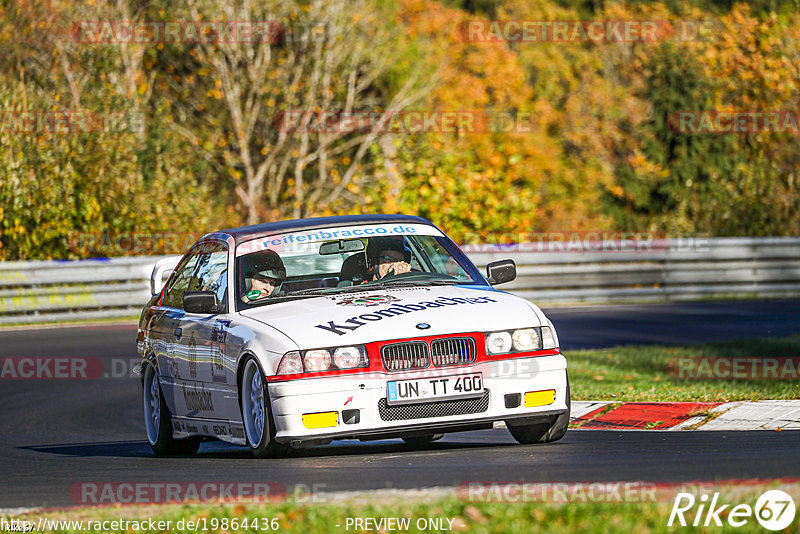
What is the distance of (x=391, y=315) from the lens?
8500mm

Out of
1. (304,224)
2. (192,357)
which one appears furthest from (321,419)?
(304,224)

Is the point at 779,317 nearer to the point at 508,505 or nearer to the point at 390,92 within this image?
the point at 508,505

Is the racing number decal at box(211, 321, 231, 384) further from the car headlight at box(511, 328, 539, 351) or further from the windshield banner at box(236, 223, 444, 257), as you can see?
the car headlight at box(511, 328, 539, 351)

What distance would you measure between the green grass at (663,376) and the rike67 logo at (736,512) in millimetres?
5553

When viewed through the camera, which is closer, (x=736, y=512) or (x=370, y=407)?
(x=736, y=512)

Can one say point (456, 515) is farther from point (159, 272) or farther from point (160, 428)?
point (159, 272)

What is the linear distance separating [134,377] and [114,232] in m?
11.0

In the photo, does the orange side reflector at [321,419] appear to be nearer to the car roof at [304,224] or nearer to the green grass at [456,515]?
the green grass at [456,515]

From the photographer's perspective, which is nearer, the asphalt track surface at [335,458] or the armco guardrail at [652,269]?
the asphalt track surface at [335,458]

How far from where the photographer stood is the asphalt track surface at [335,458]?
727 centimetres

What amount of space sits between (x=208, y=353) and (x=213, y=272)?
2.86 feet

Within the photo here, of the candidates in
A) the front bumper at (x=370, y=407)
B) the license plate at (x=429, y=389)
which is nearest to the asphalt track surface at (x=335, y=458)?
the front bumper at (x=370, y=407)

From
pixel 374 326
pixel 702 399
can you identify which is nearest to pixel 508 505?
pixel 374 326

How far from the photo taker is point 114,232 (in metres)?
26.6
